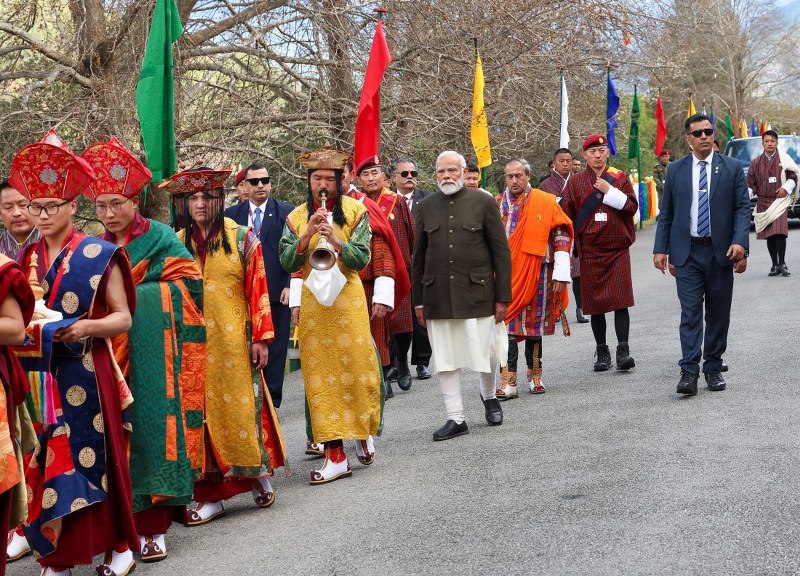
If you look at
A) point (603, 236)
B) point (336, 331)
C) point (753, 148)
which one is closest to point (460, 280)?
point (336, 331)

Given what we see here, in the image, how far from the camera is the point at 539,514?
543 cm

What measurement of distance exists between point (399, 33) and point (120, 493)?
11.1 m

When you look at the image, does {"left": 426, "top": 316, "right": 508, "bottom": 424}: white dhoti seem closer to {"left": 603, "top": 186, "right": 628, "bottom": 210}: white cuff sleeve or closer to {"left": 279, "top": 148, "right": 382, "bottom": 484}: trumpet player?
{"left": 279, "top": 148, "right": 382, "bottom": 484}: trumpet player

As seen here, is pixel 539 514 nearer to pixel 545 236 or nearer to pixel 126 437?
pixel 126 437

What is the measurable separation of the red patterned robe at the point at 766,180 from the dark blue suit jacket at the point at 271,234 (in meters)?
8.94

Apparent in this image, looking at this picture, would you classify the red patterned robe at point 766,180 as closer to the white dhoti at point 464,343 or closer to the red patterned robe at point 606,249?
the red patterned robe at point 606,249

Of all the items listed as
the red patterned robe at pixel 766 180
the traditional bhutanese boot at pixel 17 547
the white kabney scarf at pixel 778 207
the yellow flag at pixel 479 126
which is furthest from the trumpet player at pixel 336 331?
the red patterned robe at pixel 766 180

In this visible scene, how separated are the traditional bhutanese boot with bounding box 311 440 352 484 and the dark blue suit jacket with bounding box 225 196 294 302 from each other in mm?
2210

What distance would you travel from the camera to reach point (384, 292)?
7.31 meters

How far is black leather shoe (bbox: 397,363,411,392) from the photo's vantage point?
32.3ft

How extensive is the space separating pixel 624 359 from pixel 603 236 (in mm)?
1074

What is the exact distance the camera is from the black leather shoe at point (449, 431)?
24.6 feet

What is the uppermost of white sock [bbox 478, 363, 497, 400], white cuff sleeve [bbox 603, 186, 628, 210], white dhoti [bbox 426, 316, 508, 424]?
white cuff sleeve [bbox 603, 186, 628, 210]

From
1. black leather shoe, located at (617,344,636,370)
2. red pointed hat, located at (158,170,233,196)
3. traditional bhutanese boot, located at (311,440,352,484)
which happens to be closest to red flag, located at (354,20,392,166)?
black leather shoe, located at (617,344,636,370)
